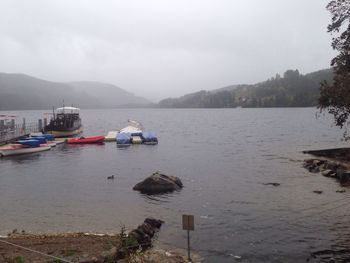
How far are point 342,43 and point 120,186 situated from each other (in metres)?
21.2

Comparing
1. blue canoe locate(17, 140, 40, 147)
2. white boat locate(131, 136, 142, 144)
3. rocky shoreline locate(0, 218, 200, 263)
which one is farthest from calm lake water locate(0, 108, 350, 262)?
white boat locate(131, 136, 142, 144)

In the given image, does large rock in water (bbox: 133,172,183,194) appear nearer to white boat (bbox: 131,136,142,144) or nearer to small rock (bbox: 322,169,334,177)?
small rock (bbox: 322,169,334,177)

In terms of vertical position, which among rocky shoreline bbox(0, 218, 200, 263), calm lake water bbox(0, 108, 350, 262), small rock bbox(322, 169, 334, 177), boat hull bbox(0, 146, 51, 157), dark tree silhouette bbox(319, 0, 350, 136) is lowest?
calm lake water bbox(0, 108, 350, 262)

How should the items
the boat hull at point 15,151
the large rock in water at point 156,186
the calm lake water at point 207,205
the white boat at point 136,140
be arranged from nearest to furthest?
the calm lake water at point 207,205 < the large rock in water at point 156,186 < the boat hull at point 15,151 < the white boat at point 136,140

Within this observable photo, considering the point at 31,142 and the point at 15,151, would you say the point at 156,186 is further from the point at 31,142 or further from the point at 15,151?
Answer: the point at 31,142

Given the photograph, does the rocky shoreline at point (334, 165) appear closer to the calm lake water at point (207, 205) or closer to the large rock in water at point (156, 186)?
the calm lake water at point (207, 205)

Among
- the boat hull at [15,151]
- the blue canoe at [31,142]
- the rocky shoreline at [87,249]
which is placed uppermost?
the blue canoe at [31,142]

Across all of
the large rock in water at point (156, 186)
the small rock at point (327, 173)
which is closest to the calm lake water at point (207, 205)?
the large rock in water at point (156, 186)

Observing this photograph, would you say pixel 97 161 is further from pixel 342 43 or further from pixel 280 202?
pixel 342 43

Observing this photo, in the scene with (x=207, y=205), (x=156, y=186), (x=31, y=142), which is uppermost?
(x=31, y=142)

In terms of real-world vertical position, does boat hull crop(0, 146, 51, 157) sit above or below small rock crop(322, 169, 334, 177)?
above

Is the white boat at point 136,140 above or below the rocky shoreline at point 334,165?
above

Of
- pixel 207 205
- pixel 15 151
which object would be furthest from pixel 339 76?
pixel 15 151

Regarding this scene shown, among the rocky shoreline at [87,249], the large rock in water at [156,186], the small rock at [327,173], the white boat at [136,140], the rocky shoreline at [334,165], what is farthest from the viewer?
the white boat at [136,140]
